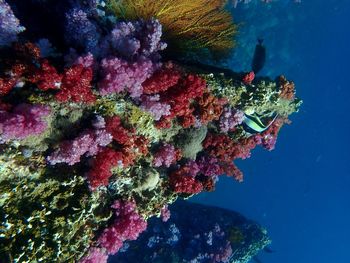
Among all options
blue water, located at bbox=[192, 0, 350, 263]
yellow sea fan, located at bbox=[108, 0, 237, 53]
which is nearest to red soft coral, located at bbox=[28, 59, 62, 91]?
yellow sea fan, located at bbox=[108, 0, 237, 53]

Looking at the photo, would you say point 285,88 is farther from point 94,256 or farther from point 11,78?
point 11,78

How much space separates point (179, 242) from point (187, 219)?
4.44 feet

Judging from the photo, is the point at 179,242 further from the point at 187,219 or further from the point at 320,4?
the point at 320,4

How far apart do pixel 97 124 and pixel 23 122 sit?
120 centimetres

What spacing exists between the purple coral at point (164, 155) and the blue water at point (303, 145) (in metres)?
15.3

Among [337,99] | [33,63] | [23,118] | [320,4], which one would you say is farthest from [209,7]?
[337,99]

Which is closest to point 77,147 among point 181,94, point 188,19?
point 181,94

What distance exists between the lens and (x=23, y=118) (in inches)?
187

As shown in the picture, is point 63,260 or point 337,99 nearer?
point 63,260

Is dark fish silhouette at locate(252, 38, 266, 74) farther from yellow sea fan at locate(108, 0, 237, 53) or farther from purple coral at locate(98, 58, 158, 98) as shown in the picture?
purple coral at locate(98, 58, 158, 98)

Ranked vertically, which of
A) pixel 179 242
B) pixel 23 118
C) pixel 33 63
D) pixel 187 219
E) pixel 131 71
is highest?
pixel 187 219

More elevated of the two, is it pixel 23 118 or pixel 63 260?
pixel 23 118

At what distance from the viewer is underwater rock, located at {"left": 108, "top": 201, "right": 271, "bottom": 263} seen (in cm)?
1325

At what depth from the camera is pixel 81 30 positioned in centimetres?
573
